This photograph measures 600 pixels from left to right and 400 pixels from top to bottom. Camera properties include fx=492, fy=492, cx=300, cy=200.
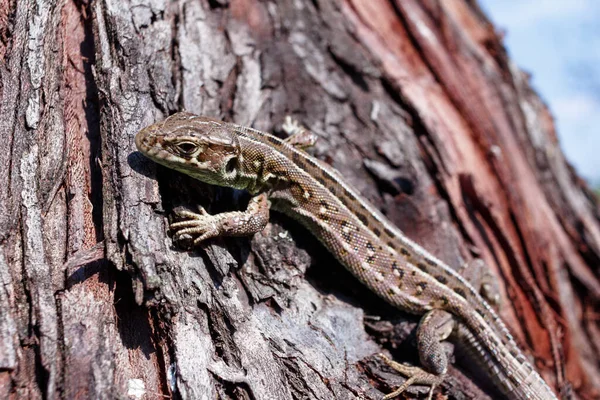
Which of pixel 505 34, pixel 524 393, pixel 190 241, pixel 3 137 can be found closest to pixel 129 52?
pixel 3 137

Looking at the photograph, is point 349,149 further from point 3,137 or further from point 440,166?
point 3,137

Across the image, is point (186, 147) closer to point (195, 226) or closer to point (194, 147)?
point (194, 147)

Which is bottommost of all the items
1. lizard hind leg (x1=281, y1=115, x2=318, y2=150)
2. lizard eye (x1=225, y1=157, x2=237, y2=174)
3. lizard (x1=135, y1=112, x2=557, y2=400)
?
lizard (x1=135, y1=112, x2=557, y2=400)

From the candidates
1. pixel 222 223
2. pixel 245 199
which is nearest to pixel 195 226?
pixel 222 223

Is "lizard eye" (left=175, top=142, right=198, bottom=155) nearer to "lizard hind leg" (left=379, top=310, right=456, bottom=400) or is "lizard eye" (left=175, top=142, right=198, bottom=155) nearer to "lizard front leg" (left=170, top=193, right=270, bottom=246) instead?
"lizard front leg" (left=170, top=193, right=270, bottom=246)

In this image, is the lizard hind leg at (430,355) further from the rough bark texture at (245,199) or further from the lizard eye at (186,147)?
the lizard eye at (186,147)

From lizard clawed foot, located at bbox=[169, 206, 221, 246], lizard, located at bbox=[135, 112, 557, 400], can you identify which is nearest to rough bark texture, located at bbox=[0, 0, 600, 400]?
lizard clawed foot, located at bbox=[169, 206, 221, 246]

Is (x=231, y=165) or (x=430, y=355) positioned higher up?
(x=231, y=165)
